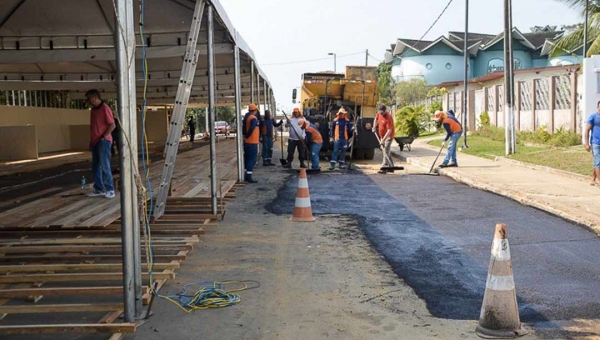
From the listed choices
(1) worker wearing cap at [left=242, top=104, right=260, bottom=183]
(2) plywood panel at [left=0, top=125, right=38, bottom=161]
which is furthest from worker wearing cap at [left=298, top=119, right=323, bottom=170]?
(2) plywood panel at [left=0, top=125, right=38, bottom=161]

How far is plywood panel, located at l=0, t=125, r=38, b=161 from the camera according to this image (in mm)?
23297

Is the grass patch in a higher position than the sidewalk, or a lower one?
higher

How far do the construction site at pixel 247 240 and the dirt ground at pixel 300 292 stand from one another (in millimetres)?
24

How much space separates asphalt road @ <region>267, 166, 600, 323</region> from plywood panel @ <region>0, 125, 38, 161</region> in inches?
523

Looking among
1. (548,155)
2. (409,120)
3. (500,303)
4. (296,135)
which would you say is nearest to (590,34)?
(409,120)

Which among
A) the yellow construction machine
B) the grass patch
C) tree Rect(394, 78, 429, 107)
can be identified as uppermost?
Answer: tree Rect(394, 78, 429, 107)

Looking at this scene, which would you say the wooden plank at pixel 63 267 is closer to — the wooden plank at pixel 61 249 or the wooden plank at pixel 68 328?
the wooden plank at pixel 61 249

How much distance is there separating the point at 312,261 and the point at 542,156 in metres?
13.7

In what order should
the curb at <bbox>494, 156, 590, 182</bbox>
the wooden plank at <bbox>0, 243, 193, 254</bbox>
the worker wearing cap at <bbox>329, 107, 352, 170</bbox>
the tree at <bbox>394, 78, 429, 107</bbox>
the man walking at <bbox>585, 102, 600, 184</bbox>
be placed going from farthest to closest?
the tree at <bbox>394, 78, 429, 107</bbox>
the worker wearing cap at <bbox>329, 107, 352, 170</bbox>
the curb at <bbox>494, 156, 590, 182</bbox>
the man walking at <bbox>585, 102, 600, 184</bbox>
the wooden plank at <bbox>0, 243, 193, 254</bbox>

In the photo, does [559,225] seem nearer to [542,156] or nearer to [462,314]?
[462,314]

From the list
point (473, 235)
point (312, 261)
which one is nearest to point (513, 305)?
point (312, 261)

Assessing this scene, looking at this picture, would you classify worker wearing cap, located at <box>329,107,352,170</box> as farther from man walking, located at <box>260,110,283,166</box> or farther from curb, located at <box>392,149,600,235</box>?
curb, located at <box>392,149,600,235</box>

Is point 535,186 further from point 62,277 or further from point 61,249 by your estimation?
point 62,277

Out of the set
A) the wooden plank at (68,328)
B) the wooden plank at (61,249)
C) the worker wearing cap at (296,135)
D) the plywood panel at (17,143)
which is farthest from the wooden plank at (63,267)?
the plywood panel at (17,143)
